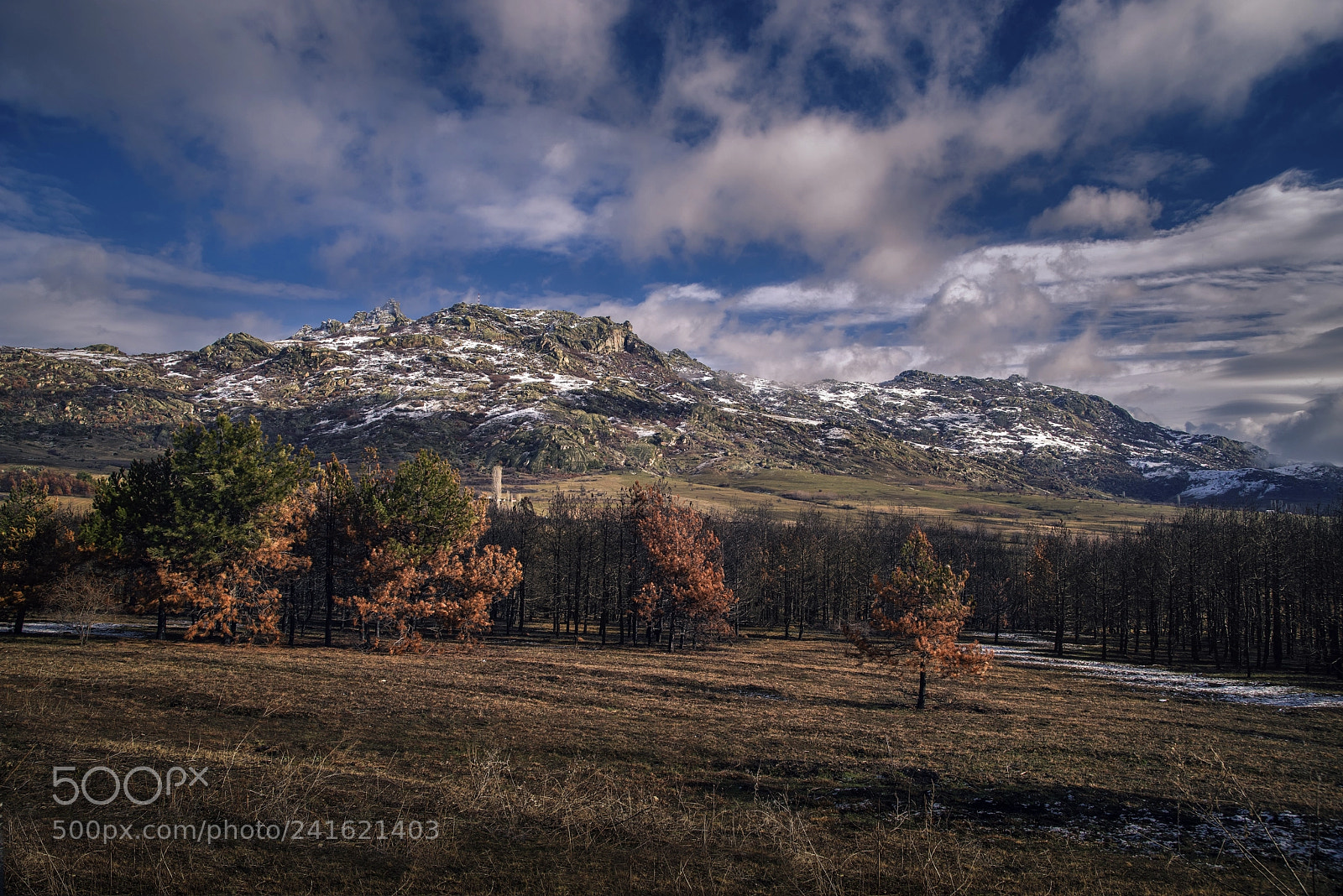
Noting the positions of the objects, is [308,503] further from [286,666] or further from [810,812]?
[810,812]

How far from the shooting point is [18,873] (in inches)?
301

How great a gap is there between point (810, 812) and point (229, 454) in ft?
150

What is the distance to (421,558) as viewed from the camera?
47.2 meters

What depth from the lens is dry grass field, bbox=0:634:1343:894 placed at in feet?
30.5

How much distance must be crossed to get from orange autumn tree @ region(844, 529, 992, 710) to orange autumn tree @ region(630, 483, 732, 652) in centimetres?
2689

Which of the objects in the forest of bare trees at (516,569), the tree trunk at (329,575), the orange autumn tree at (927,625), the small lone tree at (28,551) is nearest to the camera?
the orange autumn tree at (927,625)

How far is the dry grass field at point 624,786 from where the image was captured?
9.28 m

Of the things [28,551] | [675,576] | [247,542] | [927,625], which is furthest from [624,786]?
[28,551]

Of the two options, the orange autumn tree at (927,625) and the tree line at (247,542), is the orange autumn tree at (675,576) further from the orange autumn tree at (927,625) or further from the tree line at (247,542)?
the orange autumn tree at (927,625)

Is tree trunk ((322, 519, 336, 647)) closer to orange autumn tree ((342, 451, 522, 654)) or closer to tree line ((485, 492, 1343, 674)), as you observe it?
orange autumn tree ((342, 451, 522, 654))

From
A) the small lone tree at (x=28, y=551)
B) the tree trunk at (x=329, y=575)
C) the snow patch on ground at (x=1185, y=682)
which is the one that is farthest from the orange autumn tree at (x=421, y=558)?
the snow patch on ground at (x=1185, y=682)

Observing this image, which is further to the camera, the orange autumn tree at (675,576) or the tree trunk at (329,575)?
the orange autumn tree at (675,576)

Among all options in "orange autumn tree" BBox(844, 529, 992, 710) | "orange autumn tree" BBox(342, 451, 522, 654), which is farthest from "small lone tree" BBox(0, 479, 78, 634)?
"orange autumn tree" BBox(844, 529, 992, 710)

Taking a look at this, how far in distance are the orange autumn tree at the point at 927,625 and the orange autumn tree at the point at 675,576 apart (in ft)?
88.2
